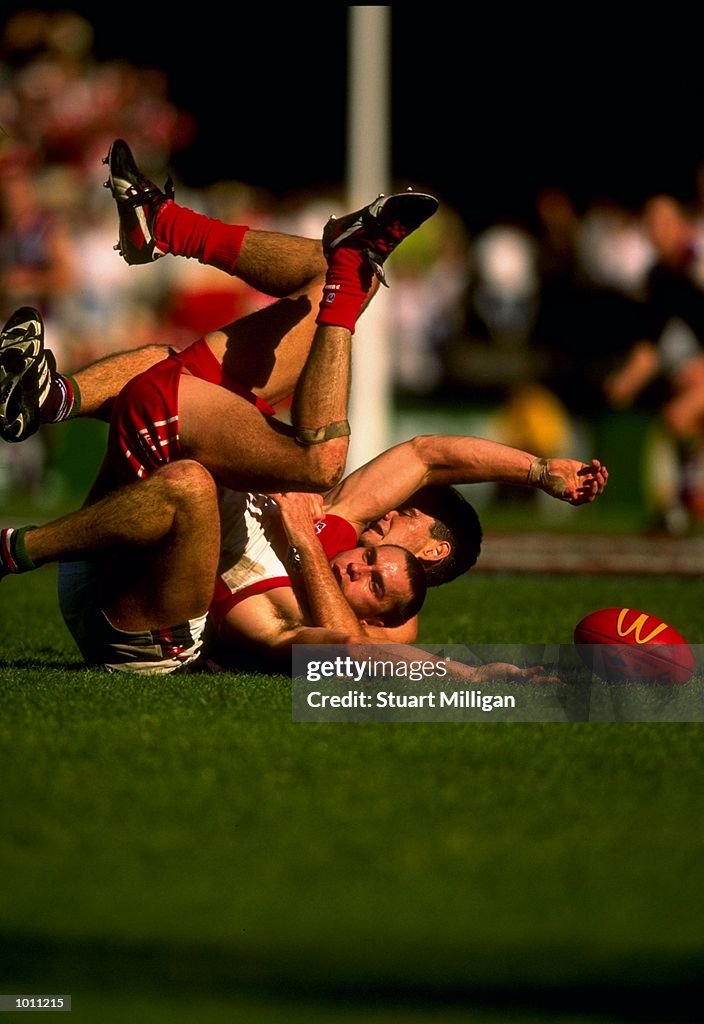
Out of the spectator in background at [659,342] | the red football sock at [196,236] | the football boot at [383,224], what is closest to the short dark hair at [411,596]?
the football boot at [383,224]

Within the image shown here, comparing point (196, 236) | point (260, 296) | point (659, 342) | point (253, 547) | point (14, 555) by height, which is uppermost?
point (260, 296)

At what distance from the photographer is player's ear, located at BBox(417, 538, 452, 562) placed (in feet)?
23.1

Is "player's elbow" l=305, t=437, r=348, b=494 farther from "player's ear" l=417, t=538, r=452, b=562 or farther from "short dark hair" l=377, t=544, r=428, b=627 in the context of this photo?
"player's ear" l=417, t=538, r=452, b=562

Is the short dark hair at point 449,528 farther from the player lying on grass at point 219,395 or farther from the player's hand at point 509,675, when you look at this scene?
the player's hand at point 509,675

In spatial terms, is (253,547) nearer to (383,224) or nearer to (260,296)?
(383,224)

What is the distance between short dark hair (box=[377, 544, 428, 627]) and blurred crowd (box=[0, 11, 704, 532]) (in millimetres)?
9522

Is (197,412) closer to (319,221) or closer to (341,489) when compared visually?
(341,489)

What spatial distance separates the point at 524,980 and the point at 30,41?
55.1 ft

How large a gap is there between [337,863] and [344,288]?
2371 millimetres

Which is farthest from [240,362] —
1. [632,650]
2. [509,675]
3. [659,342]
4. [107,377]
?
[659,342]

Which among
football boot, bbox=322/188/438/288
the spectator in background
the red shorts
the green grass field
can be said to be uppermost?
the spectator in background

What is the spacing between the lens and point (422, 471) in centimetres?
704

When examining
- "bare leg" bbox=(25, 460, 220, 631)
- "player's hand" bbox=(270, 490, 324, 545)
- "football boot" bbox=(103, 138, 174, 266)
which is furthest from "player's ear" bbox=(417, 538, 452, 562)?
"football boot" bbox=(103, 138, 174, 266)

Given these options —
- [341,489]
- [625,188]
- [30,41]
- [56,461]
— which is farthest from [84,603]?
[625,188]
